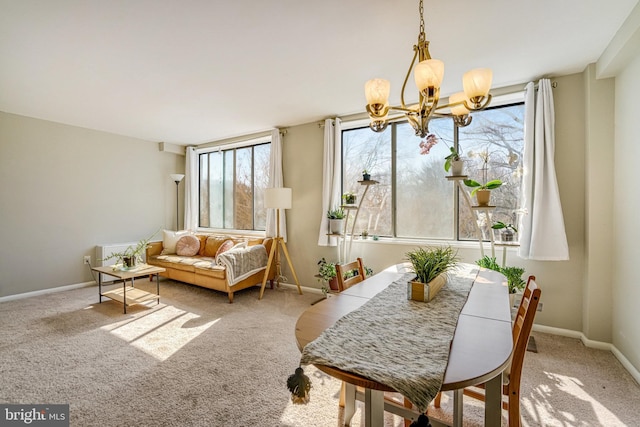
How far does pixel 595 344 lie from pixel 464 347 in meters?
2.61

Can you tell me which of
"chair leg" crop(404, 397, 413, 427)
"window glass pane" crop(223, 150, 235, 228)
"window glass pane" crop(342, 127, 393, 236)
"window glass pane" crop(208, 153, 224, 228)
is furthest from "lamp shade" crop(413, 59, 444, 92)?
"window glass pane" crop(208, 153, 224, 228)

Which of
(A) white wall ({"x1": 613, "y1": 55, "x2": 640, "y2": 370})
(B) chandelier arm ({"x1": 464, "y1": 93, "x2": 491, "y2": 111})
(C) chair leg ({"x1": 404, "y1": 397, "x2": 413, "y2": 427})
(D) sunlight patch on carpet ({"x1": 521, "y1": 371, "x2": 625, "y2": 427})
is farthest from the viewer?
(A) white wall ({"x1": 613, "y1": 55, "x2": 640, "y2": 370})

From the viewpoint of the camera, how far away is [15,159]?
4.05m

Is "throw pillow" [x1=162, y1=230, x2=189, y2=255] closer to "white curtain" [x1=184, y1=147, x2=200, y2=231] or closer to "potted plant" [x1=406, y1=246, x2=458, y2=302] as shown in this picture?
"white curtain" [x1=184, y1=147, x2=200, y2=231]

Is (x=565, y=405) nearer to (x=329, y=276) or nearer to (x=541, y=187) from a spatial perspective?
(x=541, y=187)

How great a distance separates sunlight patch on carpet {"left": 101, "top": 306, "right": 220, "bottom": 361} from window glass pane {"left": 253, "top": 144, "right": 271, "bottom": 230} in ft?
7.08

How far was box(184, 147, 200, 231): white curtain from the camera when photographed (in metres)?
5.89

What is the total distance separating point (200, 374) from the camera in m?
2.21

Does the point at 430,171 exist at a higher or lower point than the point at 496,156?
lower

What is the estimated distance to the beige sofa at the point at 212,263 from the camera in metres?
3.94

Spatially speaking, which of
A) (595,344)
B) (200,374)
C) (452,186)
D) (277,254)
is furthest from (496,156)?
(200,374)

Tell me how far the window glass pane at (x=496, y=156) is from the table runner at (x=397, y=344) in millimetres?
2141

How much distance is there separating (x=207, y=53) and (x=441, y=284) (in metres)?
2.60

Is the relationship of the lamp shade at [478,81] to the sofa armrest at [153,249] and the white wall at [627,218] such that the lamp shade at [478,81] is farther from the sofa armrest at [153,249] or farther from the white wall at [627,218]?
the sofa armrest at [153,249]
